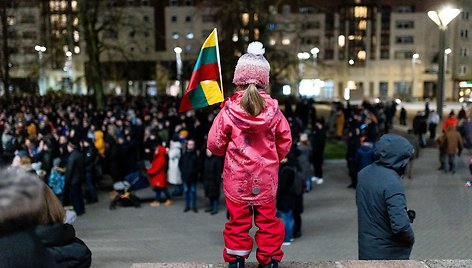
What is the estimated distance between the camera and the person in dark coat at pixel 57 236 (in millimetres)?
3029

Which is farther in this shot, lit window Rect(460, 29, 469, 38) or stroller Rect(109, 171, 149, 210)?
lit window Rect(460, 29, 469, 38)

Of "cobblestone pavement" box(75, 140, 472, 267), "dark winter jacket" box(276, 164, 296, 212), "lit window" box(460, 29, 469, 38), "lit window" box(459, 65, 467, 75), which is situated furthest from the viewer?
"lit window" box(459, 65, 467, 75)

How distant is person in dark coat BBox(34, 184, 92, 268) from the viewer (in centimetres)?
303

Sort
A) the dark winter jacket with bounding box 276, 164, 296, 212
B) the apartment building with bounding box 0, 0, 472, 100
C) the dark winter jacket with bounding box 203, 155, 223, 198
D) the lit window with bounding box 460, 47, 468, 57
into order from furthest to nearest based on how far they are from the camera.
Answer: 1. the lit window with bounding box 460, 47, 468, 57
2. the apartment building with bounding box 0, 0, 472, 100
3. the dark winter jacket with bounding box 203, 155, 223, 198
4. the dark winter jacket with bounding box 276, 164, 296, 212

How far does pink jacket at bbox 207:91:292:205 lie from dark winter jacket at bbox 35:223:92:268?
3.82 feet

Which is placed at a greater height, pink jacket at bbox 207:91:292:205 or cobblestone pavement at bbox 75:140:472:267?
Answer: pink jacket at bbox 207:91:292:205

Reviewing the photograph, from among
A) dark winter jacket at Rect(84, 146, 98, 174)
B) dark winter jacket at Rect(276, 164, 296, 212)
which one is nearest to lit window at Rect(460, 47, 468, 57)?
dark winter jacket at Rect(84, 146, 98, 174)

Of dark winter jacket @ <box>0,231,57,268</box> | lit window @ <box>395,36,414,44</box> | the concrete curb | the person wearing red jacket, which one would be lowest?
the person wearing red jacket

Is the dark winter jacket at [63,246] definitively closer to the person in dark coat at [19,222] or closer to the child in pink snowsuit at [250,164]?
the person in dark coat at [19,222]

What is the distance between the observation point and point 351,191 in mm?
14695

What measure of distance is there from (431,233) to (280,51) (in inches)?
653

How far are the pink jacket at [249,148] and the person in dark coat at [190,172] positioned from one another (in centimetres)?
830

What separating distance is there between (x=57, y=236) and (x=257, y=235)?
148 centimetres

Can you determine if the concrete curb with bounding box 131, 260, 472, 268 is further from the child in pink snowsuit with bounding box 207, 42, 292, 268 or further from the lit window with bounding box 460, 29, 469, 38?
the lit window with bounding box 460, 29, 469, 38
